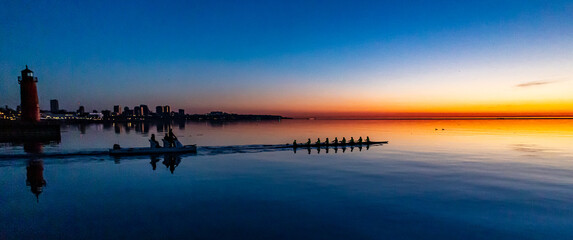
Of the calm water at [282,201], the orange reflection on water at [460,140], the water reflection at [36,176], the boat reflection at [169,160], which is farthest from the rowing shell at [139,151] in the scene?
the orange reflection on water at [460,140]

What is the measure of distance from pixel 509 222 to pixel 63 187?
3537 cm

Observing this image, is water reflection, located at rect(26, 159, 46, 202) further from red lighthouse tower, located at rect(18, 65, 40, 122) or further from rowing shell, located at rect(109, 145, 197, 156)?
red lighthouse tower, located at rect(18, 65, 40, 122)

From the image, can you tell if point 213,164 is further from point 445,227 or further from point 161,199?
point 445,227

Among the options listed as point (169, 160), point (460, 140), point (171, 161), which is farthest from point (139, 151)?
point (460, 140)

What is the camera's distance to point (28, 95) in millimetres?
77312

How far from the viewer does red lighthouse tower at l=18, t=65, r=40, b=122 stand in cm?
7650

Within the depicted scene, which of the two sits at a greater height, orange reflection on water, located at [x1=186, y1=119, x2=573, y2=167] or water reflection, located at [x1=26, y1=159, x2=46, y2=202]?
water reflection, located at [x1=26, y1=159, x2=46, y2=202]

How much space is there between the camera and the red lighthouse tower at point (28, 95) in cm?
7650

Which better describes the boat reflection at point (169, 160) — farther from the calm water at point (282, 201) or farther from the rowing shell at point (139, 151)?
the rowing shell at point (139, 151)

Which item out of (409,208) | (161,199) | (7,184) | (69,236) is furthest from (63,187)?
(409,208)

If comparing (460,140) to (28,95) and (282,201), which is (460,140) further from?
(28,95)

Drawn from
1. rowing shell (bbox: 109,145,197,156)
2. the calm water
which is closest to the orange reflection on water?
the calm water

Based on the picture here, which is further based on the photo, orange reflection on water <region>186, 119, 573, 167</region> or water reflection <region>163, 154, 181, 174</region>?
orange reflection on water <region>186, 119, 573, 167</region>

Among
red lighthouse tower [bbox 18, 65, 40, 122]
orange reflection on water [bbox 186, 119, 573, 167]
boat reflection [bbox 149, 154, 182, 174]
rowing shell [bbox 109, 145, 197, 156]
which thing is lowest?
orange reflection on water [bbox 186, 119, 573, 167]
